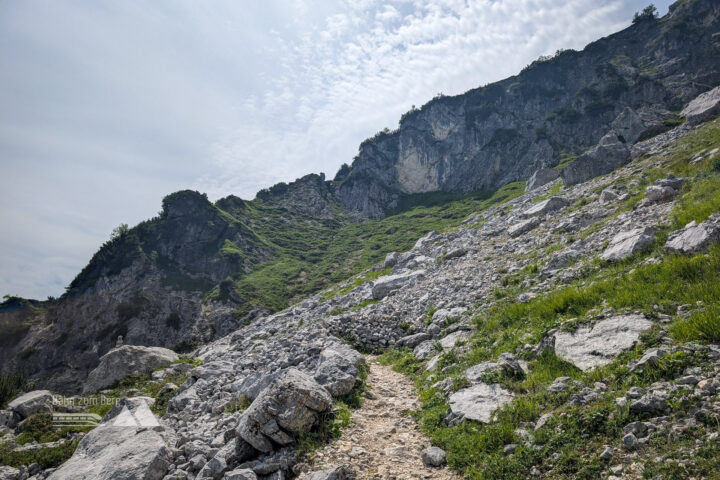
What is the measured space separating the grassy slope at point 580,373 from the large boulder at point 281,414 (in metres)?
2.89

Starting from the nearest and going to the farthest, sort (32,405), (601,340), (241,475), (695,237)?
(241,475) < (601,340) < (695,237) < (32,405)

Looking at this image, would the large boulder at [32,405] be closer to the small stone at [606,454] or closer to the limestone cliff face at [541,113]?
the small stone at [606,454]

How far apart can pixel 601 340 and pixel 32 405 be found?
23160mm

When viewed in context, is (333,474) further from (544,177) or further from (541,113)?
(541,113)

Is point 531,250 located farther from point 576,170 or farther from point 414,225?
point 414,225

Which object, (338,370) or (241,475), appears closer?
(241,475)

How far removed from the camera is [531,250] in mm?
19938

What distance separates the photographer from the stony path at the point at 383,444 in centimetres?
A: 658

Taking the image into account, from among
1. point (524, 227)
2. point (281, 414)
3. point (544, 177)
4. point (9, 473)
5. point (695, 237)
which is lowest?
point (9, 473)

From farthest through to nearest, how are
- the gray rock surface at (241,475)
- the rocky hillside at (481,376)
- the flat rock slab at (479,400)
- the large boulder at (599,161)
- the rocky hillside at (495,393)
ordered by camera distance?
the large boulder at (599,161)
the flat rock slab at (479,400)
the gray rock surface at (241,475)
the rocky hillside at (481,376)
the rocky hillside at (495,393)

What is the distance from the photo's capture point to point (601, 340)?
778 centimetres

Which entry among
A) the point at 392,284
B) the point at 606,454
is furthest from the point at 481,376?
the point at 392,284

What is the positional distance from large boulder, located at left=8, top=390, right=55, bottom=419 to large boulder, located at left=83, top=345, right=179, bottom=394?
7276mm

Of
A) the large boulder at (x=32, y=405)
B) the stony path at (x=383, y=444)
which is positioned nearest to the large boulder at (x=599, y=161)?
the stony path at (x=383, y=444)
